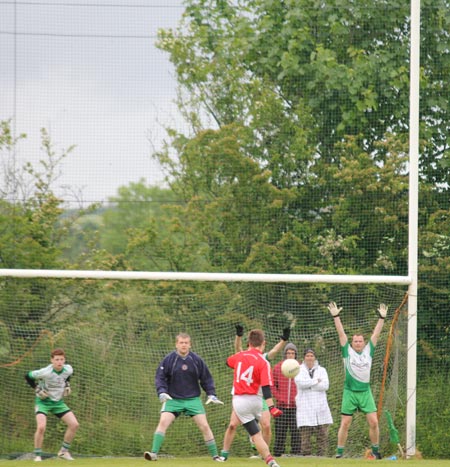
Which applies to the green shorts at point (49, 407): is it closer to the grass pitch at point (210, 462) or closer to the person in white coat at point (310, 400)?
the grass pitch at point (210, 462)

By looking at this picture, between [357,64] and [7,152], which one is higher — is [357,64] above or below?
above

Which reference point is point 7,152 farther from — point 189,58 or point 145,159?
point 189,58

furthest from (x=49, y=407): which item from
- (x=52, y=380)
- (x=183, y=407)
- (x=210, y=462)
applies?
(x=210, y=462)

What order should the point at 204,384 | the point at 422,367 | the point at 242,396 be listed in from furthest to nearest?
the point at 422,367 < the point at 204,384 < the point at 242,396

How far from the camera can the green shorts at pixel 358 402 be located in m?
11.8

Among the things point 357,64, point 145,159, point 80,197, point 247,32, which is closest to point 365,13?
point 357,64

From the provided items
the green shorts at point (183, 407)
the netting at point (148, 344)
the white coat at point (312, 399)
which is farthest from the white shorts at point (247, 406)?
the netting at point (148, 344)

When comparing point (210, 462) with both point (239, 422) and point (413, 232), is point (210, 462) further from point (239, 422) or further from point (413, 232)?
point (413, 232)

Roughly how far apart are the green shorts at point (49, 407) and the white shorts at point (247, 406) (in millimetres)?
2725

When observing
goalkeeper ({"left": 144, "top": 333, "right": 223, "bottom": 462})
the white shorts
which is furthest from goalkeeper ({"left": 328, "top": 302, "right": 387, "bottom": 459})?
the white shorts

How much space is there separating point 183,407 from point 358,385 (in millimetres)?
2149

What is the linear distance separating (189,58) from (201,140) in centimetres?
137

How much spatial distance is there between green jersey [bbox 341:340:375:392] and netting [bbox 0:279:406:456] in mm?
1123

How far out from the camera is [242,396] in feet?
33.1
